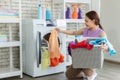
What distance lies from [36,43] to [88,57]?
1125 mm

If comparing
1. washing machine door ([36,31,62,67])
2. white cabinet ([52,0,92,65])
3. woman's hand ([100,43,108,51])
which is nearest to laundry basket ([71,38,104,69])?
woman's hand ([100,43,108,51])

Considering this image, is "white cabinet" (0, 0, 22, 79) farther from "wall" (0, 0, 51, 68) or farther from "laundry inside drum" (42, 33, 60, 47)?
"laundry inside drum" (42, 33, 60, 47)

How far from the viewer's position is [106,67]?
461 centimetres

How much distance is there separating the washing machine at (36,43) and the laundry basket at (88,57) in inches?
35.3

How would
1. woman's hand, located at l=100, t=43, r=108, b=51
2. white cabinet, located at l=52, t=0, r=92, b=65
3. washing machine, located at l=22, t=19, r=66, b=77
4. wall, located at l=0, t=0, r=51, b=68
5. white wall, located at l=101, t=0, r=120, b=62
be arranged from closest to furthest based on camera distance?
1. woman's hand, located at l=100, t=43, r=108, b=51
2. washing machine, located at l=22, t=19, r=66, b=77
3. wall, located at l=0, t=0, r=51, b=68
4. white cabinet, located at l=52, t=0, r=92, b=65
5. white wall, located at l=101, t=0, r=120, b=62

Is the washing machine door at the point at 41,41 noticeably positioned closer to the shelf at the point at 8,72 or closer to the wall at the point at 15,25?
the shelf at the point at 8,72

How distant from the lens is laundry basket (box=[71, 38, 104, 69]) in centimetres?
279

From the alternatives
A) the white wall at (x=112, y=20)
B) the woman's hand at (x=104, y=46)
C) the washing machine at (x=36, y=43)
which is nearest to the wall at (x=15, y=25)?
the washing machine at (x=36, y=43)

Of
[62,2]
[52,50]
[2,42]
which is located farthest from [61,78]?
[62,2]

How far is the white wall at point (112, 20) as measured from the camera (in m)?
5.00

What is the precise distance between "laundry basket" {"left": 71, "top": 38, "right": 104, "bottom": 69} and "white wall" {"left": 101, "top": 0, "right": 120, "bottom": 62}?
234cm

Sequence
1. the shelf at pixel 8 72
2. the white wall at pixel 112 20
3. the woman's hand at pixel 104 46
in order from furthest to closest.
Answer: the white wall at pixel 112 20 < the shelf at pixel 8 72 < the woman's hand at pixel 104 46

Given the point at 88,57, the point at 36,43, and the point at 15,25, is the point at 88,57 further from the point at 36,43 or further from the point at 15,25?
the point at 15,25

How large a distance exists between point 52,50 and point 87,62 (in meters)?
0.87
